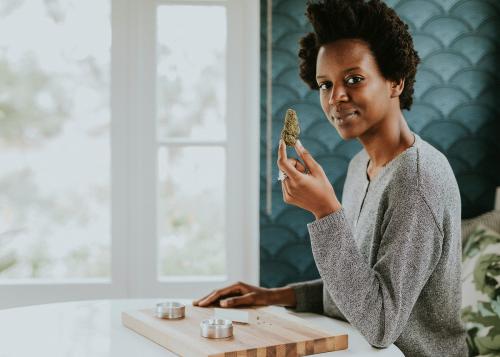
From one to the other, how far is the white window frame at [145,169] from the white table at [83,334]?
42.6 inches

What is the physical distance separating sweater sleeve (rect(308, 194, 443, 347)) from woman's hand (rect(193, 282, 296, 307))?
0.37 m

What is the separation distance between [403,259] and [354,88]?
410mm

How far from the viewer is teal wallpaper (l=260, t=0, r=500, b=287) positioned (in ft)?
8.89

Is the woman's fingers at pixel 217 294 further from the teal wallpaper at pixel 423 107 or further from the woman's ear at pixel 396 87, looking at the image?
the teal wallpaper at pixel 423 107

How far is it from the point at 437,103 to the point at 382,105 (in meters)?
1.29

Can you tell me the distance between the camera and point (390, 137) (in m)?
1.61

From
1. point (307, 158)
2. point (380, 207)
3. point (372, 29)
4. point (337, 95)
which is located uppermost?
point (372, 29)

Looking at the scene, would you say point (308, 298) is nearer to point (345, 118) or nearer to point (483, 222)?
point (345, 118)

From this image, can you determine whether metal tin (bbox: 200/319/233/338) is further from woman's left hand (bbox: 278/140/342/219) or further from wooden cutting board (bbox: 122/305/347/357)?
woman's left hand (bbox: 278/140/342/219)

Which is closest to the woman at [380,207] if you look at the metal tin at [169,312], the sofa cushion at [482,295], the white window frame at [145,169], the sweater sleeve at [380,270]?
the sweater sleeve at [380,270]

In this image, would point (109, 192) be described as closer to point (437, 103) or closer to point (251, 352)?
point (437, 103)

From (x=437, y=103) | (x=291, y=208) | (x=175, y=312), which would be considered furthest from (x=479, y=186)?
(x=175, y=312)

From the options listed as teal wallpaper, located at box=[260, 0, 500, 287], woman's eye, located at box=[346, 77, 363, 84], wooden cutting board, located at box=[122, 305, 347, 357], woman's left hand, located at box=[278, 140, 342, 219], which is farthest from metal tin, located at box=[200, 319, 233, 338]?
teal wallpaper, located at box=[260, 0, 500, 287]

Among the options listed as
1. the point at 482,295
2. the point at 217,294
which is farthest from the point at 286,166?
the point at 482,295
